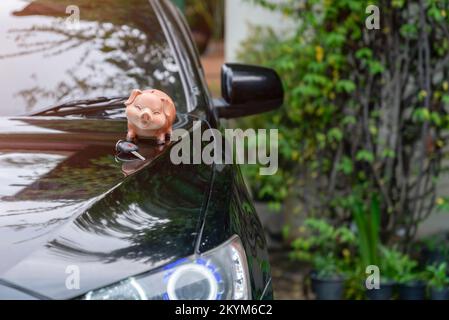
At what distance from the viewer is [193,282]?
2137 mm

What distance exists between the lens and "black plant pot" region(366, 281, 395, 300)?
4.83 metres

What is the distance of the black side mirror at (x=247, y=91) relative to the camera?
143 inches

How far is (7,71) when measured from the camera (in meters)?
3.29

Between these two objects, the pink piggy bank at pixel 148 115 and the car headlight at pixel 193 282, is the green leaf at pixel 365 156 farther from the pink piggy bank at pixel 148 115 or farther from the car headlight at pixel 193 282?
the car headlight at pixel 193 282

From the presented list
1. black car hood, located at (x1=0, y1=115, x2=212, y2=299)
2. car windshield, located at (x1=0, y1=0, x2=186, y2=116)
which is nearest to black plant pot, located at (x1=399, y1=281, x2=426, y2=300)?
car windshield, located at (x1=0, y1=0, x2=186, y2=116)

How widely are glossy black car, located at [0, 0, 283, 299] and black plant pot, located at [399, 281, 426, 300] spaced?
5.42 feet

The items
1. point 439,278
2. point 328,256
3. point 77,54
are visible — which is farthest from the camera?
point 328,256

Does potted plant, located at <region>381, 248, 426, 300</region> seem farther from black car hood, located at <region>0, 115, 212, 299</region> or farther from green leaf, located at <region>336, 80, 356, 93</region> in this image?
black car hood, located at <region>0, 115, 212, 299</region>

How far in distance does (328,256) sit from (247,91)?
187 centimetres

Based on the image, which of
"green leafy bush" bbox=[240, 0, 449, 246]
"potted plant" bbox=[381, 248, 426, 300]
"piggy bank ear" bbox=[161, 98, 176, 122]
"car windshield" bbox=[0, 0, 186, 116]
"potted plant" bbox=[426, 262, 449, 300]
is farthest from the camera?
"green leafy bush" bbox=[240, 0, 449, 246]

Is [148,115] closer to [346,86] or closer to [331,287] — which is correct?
[346,86]

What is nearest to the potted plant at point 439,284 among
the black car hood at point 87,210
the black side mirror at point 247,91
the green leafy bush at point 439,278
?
the green leafy bush at point 439,278

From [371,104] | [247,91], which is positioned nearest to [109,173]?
[247,91]
